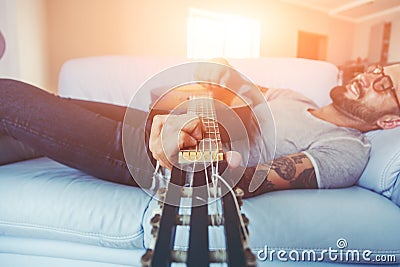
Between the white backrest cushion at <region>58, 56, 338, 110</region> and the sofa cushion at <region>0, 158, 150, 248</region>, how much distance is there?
470 millimetres

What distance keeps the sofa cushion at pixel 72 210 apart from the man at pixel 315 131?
0.14 m

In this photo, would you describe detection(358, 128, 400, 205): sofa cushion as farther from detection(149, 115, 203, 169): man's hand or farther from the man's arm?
detection(149, 115, 203, 169): man's hand

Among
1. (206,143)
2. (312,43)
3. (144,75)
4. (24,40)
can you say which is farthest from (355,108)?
(24,40)

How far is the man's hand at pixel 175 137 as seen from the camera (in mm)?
450

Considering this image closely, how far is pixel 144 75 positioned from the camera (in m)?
1.02

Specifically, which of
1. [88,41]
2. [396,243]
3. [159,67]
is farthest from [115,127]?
[88,41]

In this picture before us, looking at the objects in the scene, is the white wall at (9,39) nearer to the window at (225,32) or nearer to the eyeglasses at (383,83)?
the window at (225,32)

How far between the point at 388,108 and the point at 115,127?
70cm

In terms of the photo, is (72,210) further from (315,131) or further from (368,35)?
(368,35)

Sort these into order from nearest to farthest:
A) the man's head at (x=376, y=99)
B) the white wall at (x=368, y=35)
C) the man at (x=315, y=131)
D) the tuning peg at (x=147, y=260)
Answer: the tuning peg at (x=147, y=260), the man at (x=315, y=131), the man's head at (x=376, y=99), the white wall at (x=368, y=35)

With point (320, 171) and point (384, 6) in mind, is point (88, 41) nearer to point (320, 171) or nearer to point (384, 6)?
point (320, 171)

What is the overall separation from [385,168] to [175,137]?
47 centimetres

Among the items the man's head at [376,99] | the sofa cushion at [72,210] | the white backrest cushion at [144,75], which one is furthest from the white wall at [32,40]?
the man's head at [376,99]

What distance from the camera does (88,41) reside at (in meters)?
1.66
